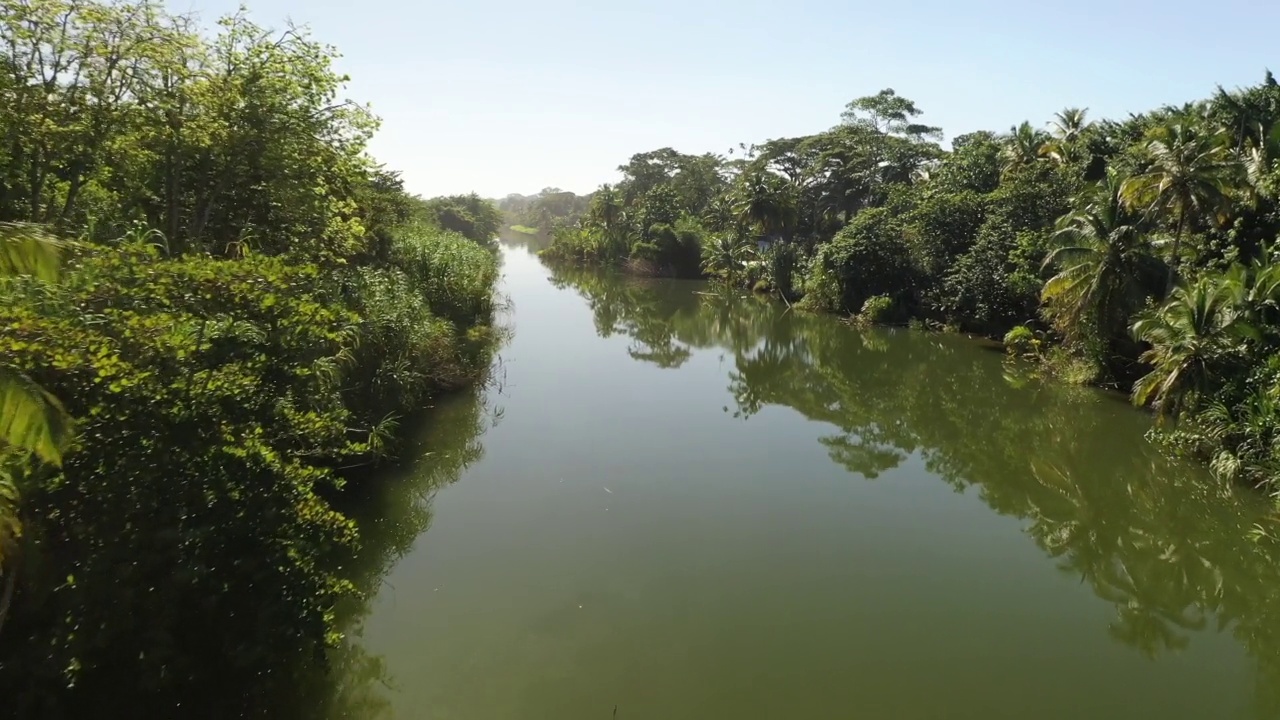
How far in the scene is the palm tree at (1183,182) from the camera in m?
15.7

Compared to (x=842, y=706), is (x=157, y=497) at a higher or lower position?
higher

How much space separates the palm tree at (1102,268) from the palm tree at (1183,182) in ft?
2.06

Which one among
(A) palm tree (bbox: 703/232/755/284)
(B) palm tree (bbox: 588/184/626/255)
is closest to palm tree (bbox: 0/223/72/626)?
(A) palm tree (bbox: 703/232/755/284)

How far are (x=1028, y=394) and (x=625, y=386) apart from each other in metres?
10.8

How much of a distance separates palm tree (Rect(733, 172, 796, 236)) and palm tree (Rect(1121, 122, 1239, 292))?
2203 centimetres

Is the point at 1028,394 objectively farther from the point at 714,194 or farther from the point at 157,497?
the point at 714,194

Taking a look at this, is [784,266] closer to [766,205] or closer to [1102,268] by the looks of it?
[766,205]

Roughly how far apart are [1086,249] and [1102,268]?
679mm

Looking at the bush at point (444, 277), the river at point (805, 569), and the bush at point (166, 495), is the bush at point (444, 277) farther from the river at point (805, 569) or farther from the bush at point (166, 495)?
the bush at point (166, 495)

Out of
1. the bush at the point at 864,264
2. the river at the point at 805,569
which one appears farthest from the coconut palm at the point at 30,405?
the bush at the point at 864,264

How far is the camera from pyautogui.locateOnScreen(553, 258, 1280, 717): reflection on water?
27.5 feet

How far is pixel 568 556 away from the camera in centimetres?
893

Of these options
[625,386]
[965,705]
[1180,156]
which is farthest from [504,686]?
[1180,156]

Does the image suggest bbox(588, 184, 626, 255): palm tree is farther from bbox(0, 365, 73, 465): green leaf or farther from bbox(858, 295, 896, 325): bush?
bbox(0, 365, 73, 465): green leaf
